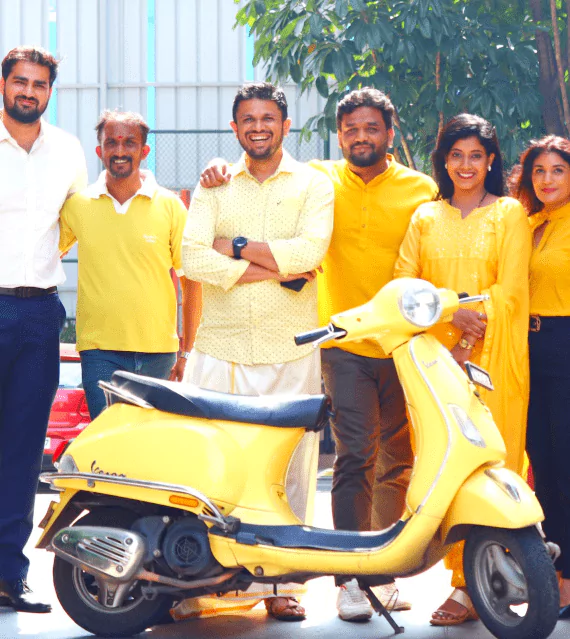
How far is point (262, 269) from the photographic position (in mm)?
4758

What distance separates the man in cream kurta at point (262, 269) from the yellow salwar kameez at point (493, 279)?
411 mm

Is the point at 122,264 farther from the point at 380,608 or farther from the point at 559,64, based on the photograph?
the point at 559,64

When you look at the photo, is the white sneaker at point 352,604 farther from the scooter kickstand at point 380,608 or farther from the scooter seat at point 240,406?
the scooter seat at point 240,406

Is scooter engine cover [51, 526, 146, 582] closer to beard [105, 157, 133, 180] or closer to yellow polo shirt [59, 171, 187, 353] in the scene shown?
yellow polo shirt [59, 171, 187, 353]

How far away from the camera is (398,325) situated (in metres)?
4.25

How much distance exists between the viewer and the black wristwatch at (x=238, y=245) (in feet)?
15.6

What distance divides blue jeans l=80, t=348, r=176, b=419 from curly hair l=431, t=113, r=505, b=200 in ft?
4.68

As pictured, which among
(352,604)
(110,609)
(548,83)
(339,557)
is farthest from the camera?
(548,83)

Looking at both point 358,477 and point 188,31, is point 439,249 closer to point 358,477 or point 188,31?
point 358,477

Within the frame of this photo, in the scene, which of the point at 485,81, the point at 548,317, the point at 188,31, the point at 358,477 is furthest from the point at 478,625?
the point at 188,31

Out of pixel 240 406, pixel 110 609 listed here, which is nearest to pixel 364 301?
pixel 240 406

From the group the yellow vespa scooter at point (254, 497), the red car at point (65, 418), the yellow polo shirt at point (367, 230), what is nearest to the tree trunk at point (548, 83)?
the red car at point (65, 418)

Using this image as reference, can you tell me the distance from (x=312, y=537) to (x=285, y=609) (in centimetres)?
64

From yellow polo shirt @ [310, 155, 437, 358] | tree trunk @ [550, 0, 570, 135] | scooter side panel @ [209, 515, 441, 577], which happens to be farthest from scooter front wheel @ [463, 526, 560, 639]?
tree trunk @ [550, 0, 570, 135]
